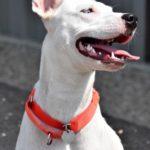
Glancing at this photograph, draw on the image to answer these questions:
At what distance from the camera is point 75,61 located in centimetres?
412

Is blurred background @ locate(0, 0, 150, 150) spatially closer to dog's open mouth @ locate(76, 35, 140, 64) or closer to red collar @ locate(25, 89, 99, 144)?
red collar @ locate(25, 89, 99, 144)

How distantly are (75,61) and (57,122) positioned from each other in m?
0.46

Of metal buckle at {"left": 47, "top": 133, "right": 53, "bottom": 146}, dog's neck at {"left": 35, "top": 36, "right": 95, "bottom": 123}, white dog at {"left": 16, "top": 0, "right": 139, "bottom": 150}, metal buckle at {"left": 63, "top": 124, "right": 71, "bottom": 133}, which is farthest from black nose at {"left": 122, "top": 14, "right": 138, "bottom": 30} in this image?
metal buckle at {"left": 47, "top": 133, "right": 53, "bottom": 146}

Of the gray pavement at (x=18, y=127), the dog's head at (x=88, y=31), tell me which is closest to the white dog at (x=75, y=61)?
the dog's head at (x=88, y=31)

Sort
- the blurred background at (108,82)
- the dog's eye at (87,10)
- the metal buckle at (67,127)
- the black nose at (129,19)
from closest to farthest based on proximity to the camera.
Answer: the black nose at (129,19), the dog's eye at (87,10), the metal buckle at (67,127), the blurred background at (108,82)

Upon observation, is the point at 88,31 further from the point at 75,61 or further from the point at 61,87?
the point at 61,87

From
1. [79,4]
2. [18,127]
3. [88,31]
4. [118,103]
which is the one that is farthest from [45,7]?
[118,103]

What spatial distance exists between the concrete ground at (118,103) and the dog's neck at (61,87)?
202cm

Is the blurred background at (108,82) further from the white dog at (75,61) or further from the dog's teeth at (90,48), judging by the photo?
the dog's teeth at (90,48)

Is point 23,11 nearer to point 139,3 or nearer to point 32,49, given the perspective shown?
point 32,49

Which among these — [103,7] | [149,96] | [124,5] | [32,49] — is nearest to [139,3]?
[124,5]

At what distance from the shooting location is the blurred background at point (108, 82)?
6.93 m

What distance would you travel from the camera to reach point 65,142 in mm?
4305

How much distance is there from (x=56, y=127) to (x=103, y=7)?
802mm
